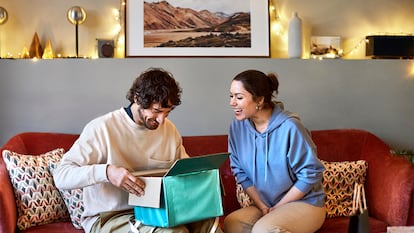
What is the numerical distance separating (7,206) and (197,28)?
1729 mm

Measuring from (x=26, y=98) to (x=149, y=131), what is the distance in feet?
4.58

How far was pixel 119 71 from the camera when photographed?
3.21 m

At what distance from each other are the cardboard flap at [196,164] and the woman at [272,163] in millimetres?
478

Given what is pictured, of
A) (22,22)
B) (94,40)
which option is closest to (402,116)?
(94,40)

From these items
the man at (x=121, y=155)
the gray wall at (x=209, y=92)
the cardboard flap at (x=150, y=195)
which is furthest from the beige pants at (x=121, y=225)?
the gray wall at (x=209, y=92)

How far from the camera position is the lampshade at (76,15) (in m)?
3.16

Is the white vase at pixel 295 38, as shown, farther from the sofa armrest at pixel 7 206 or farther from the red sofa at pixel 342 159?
the sofa armrest at pixel 7 206

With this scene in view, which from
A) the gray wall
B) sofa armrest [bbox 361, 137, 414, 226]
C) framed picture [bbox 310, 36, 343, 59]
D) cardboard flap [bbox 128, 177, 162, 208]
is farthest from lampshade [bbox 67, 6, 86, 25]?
sofa armrest [bbox 361, 137, 414, 226]

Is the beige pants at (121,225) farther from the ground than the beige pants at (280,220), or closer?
farther from the ground

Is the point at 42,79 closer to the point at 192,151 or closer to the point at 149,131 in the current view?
the point at 192,151

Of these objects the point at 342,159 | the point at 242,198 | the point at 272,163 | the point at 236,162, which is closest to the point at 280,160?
the point at 272,163

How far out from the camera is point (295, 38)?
11.0 feet

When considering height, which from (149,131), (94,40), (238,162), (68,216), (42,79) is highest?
(94,40)

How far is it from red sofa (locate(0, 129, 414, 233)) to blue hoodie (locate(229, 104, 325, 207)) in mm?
299
